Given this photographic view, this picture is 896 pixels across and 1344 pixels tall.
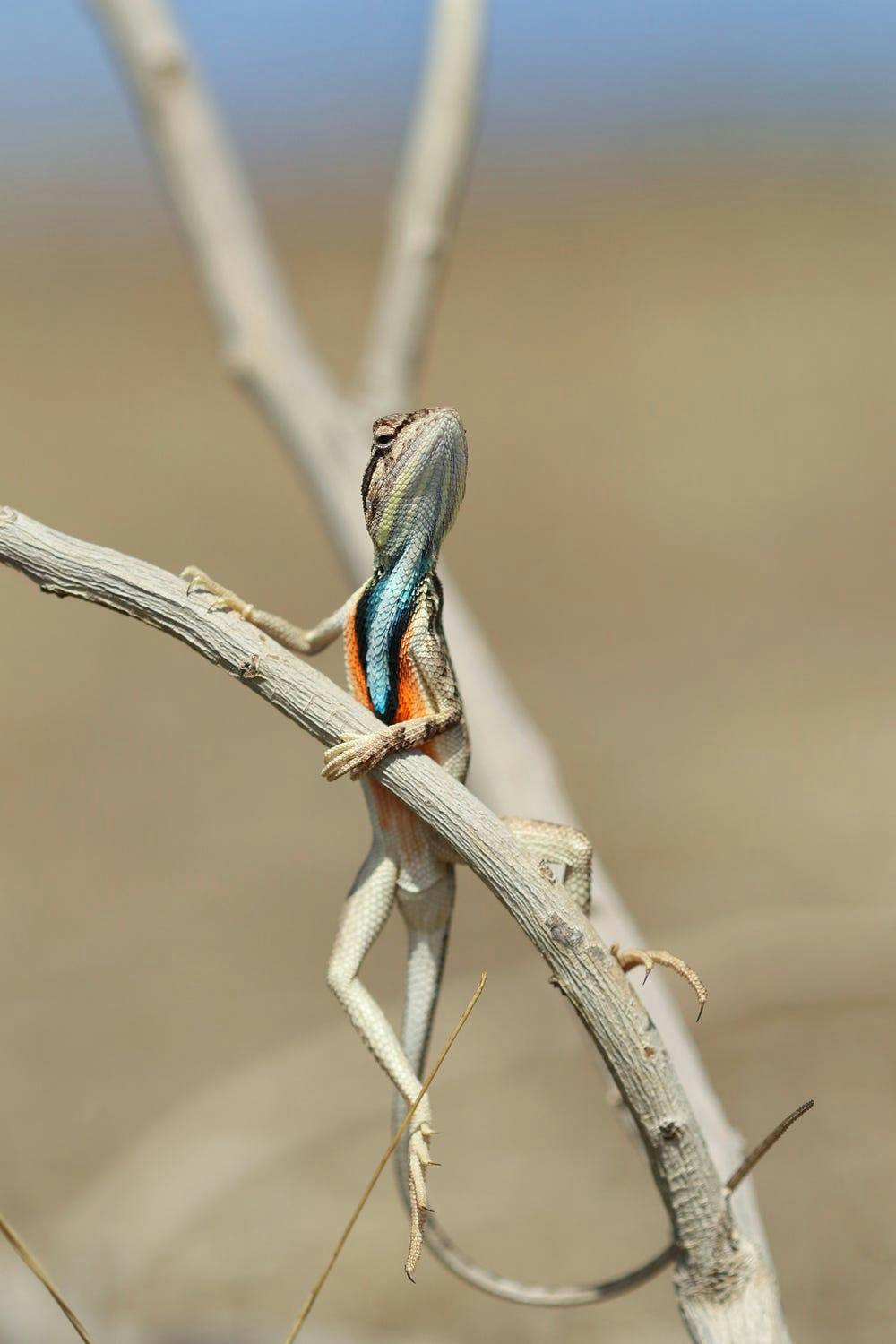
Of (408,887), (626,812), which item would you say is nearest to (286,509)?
(626,812)

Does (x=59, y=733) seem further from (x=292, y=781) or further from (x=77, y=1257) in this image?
(x=77, y=1257)

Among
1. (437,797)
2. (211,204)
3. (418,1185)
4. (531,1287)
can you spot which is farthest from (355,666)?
(211,204)

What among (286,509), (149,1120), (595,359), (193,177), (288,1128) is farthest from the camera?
(595,359)

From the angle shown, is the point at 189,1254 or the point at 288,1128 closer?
the point at 189,1254

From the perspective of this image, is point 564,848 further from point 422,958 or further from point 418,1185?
point 418,1185

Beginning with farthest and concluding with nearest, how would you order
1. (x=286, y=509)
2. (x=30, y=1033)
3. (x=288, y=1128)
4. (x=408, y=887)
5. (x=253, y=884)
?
(x=286, y=509), (x=253, y=884), (x=30, y=1033), (x=288, y=1128), (x=408, y=887)

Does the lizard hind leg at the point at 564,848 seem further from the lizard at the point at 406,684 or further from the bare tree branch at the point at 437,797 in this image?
the bare tree branch at the point at 437,797

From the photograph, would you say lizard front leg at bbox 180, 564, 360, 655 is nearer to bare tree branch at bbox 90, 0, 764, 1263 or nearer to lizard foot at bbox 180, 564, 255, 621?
lizard foot at bbox 180, 564, 255, 621

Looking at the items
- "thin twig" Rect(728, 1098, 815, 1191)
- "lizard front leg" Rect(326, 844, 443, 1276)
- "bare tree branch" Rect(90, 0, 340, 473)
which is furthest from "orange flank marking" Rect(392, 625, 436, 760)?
"bare tree branch" Rect(90, 0, 340, 473)
